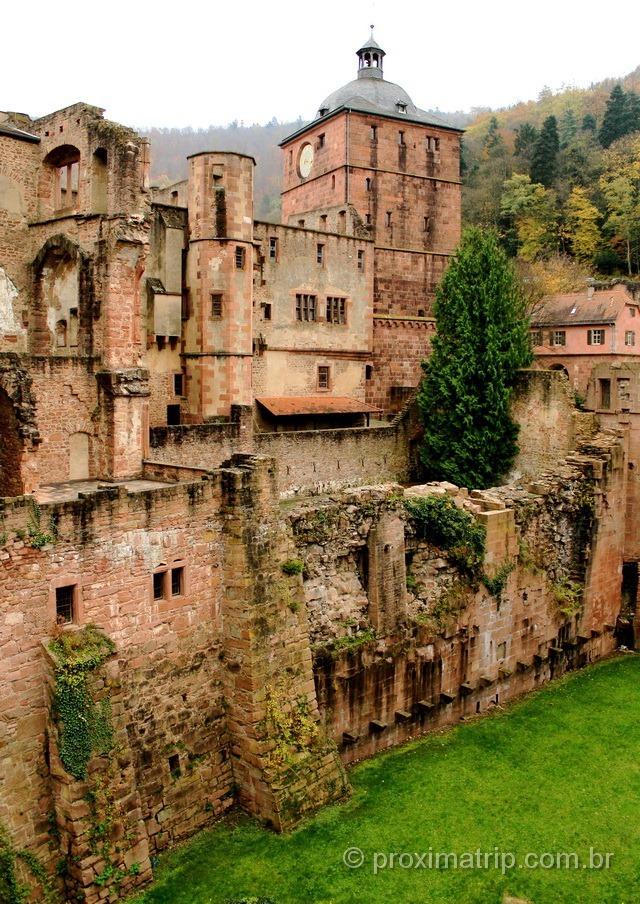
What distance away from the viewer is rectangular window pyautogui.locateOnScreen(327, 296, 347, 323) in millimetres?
36156

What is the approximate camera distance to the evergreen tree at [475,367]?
1230 inches

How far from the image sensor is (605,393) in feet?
93.9

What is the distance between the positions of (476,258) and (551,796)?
20.8m

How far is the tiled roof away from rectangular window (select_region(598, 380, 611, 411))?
1328cm

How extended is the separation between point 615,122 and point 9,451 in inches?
2685

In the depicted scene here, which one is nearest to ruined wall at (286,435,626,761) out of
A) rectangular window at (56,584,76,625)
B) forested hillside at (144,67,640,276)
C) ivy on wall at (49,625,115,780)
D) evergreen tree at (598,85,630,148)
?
ivy on wall at (49,625,115,780)

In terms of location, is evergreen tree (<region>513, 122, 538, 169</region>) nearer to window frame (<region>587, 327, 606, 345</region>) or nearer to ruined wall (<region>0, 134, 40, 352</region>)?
window frame (<region>587, 327, 606, 345</region>)

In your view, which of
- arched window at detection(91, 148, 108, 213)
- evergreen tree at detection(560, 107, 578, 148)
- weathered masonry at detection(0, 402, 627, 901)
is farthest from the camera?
evergreen tree at detection(560, 107, 578, 148)

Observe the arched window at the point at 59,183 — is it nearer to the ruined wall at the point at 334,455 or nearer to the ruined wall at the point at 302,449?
the ruined wall at the point at 302,449

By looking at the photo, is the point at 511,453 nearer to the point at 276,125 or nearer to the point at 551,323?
the point at 551,323

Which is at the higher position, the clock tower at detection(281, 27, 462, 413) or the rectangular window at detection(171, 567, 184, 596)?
the clock tower at detection(281, 27, 462, 413)

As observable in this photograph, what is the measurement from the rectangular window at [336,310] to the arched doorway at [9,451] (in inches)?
705

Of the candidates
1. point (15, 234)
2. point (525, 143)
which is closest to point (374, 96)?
point (15, 234)

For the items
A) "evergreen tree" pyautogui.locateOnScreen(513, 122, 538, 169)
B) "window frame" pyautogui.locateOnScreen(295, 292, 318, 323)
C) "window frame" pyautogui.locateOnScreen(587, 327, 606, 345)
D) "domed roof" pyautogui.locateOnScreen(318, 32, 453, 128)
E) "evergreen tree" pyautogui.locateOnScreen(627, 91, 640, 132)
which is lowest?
"window frame" pyautogui.locateOnScreen(587, 327, 606, 345)
